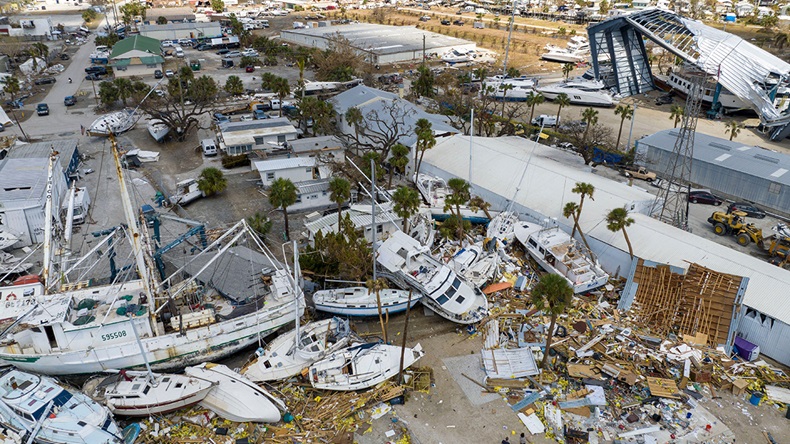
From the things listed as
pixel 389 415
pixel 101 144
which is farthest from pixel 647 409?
pixel 101 144

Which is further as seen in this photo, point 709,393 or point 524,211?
point 524,211

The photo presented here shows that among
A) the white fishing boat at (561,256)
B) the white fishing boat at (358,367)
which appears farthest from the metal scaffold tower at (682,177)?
the white fishing boat at (358,367)

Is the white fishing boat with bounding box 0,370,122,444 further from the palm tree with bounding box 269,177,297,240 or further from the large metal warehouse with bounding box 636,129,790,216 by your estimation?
the large metal warehouse with bounding box 636,129,790,216

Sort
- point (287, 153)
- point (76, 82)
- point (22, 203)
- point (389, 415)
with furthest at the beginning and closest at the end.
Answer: point (76, 82), point (287, 153), point (22, 203), point (389, 415)

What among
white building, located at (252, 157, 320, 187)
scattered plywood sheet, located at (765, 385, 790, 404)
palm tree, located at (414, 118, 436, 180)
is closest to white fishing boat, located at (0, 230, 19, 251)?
white building, located at (252, 157, 320, 187)

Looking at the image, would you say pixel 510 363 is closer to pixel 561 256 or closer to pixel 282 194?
pixel 561 256

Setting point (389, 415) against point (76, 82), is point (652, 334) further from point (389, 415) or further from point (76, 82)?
point (76, 82)
